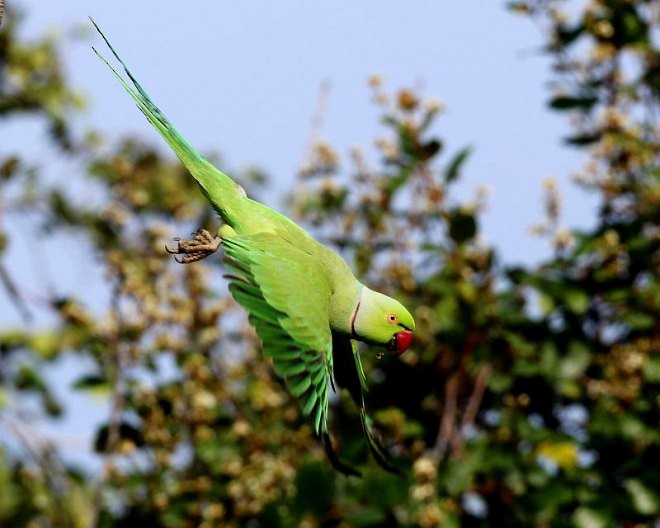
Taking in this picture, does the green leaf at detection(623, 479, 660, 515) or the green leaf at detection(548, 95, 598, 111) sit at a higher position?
the green leaf at detection(548, 95, 598, 111)

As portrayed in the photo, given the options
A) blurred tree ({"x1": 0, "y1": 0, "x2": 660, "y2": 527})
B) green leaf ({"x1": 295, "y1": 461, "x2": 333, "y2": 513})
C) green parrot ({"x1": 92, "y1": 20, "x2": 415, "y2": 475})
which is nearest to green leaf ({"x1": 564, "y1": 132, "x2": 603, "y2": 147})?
blurred tree ({"x1": 0, "y1": 0, "x2": 660, "y2": 527})

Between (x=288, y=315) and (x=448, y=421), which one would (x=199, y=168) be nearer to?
(x=288, y=315)

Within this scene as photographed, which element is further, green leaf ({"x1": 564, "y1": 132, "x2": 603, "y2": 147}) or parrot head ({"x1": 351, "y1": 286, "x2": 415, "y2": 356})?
green leaf ({"x1": 564, "y1": 132, "x2": 603, "y2": 147})

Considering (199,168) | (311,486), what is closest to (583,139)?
(311,486)

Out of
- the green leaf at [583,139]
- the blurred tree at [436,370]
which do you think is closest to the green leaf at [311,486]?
the blurred tree at [436,370]

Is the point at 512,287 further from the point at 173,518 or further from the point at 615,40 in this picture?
the point at 173,518

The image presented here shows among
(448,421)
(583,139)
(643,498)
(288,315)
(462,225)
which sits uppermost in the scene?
(288,315)

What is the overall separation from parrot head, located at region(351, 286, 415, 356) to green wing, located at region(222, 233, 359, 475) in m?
0.10

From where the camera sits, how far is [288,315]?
1904 millimetres

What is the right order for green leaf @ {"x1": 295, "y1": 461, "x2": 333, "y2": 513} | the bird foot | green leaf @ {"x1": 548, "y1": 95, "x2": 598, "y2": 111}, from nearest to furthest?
the bird foot, green leaf @ {"x1": 295, "y1": 461, "x2": 333, "y2": 513}, green leaf @ {"x1": 548, "y1": 95, "x2": 598, "y2": 111}

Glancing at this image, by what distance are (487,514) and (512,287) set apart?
76cm

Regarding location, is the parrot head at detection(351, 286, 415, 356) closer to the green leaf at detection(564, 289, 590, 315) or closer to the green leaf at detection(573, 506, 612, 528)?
the green leaf at detection(573, 506, 612, 528)

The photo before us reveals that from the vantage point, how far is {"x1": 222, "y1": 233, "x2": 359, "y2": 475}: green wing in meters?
1.87

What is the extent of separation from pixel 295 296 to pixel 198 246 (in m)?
0.35
